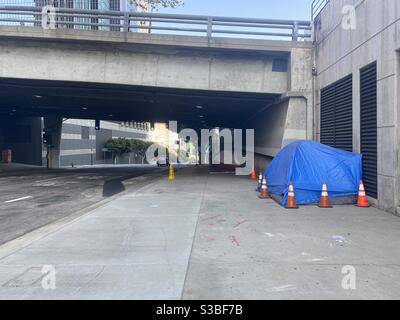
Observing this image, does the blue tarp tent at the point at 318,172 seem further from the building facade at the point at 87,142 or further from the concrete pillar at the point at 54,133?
the building facade at the point at 87,142

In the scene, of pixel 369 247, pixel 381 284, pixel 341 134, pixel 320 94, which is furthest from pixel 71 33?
pixel 381 284

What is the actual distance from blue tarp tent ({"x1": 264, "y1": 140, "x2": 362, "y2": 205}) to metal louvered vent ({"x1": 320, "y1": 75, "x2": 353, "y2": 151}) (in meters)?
1.29

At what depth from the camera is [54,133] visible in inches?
1676

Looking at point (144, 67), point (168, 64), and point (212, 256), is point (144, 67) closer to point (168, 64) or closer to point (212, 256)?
point (168, 64)

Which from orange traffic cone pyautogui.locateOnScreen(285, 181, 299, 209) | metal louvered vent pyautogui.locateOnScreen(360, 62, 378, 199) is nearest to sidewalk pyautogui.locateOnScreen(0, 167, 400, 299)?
orange traffic cone pyautogui.locateOnScreen(285, 181, 299, 209)

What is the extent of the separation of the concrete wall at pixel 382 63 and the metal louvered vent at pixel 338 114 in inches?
16.7

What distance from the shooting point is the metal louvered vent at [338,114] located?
12.1 m

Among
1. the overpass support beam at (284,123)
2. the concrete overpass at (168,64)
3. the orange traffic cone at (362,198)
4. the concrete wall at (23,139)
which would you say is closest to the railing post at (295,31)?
the concrete overpass at (168,64)

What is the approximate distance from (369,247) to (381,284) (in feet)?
5.89

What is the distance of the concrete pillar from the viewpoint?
41.7m

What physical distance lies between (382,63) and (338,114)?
11.7ft
